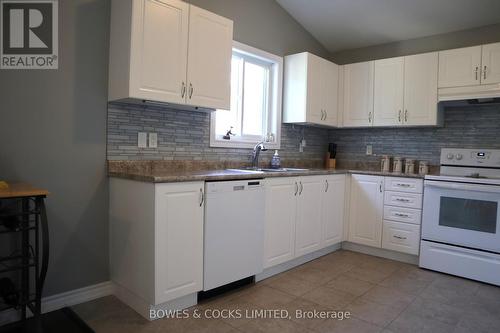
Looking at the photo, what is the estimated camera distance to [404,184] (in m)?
3.48

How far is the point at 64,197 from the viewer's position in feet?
7.62

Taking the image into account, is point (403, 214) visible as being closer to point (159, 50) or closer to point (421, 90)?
point (421, 90)

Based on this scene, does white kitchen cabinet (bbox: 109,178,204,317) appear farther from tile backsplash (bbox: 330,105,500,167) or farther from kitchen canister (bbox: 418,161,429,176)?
tile backsplash (bbox: 330,105,500,167)

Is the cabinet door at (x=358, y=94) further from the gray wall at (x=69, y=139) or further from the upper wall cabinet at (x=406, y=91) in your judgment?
the gray wall at (x=69, y=139)

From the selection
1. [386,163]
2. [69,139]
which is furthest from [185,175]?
[386,163]

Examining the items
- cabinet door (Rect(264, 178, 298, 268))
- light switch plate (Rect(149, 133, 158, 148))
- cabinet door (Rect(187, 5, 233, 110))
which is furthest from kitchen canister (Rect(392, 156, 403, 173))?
light switch plate (Rect(149, 133, 158, 148))

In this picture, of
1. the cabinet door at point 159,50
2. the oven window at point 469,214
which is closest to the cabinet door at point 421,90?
the oven window at point 469,214

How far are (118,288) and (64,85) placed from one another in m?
1.46

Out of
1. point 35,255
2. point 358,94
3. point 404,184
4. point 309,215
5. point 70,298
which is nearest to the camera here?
point 35,255

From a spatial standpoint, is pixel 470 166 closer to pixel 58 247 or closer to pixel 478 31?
pixel 478 31

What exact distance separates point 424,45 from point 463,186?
173cm

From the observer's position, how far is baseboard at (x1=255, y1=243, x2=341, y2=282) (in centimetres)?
294

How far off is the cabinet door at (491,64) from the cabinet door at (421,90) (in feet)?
1.35

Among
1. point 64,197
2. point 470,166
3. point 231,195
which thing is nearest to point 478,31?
point 470,166
